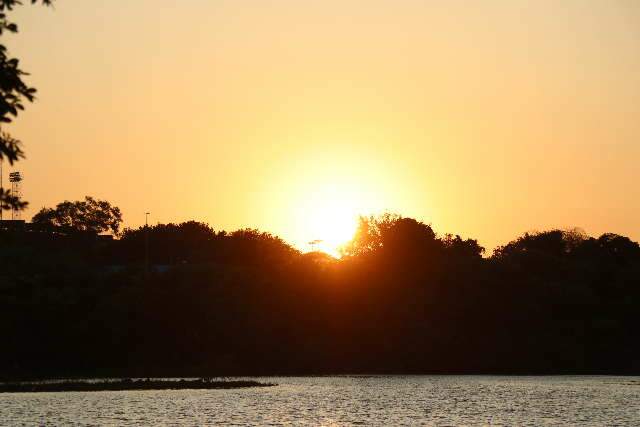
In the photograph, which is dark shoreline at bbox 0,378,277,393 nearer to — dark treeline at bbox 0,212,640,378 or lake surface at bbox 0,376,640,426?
lake surface at bbox 0,376,640,426

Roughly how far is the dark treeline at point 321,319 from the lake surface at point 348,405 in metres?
29.7

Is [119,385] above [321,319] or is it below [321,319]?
below

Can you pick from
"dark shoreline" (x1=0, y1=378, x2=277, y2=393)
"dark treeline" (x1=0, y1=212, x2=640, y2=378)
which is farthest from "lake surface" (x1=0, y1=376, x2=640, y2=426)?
"dark treeline" (x1=0, y1=212, x2=640, y2=378)

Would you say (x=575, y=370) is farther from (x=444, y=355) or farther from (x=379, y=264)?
(x=379, y=264)

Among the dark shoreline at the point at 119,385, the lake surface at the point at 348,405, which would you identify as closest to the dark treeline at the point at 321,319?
the dark shoreline at the point at 119,385

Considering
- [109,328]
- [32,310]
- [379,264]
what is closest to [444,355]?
[379,264]

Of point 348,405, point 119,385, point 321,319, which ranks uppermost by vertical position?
point 321,319

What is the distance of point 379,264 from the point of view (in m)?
178

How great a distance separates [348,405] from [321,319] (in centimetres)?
6836

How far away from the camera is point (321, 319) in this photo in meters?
162

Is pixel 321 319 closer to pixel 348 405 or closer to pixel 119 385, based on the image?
pixel 119 385

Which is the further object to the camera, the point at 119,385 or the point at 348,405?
the point at 119,385

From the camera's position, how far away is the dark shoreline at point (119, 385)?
107 m

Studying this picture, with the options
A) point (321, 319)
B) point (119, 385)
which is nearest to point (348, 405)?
point (119, 385)
